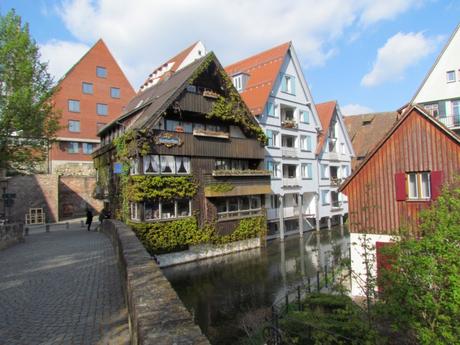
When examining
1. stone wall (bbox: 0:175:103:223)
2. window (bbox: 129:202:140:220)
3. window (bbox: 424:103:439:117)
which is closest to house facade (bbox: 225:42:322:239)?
window (bbox: 424:103:439:117)

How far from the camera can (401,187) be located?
12.2 meters

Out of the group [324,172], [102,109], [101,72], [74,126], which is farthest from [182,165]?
[101,72]

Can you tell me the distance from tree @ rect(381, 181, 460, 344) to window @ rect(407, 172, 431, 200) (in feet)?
21.2

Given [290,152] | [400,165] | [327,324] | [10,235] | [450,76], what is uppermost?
[450,76]

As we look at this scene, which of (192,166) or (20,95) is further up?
(20,95)

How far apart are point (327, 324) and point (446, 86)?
24.3 meters

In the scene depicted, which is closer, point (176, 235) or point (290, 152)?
point (176, 235)

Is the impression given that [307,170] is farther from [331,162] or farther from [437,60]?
[437,60]

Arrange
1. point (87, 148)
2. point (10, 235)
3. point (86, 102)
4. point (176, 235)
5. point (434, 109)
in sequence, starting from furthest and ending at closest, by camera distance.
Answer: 1. point (86, 102)
2. point (87, 148)
3. point (434, 109)
4. point (176, 235)
5. point (10, 235)

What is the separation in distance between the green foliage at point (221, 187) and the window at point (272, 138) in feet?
23.7

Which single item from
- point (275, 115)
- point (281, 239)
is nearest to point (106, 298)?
point (281, 239)

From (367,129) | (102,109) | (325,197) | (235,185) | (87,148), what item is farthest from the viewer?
(367,129)

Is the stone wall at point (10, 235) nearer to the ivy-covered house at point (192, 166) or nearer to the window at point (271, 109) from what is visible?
the ivy-covered house at point (192, 166)

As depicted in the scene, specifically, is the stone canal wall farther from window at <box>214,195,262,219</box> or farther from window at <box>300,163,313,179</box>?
window at <box>300,163,313,179</box>
